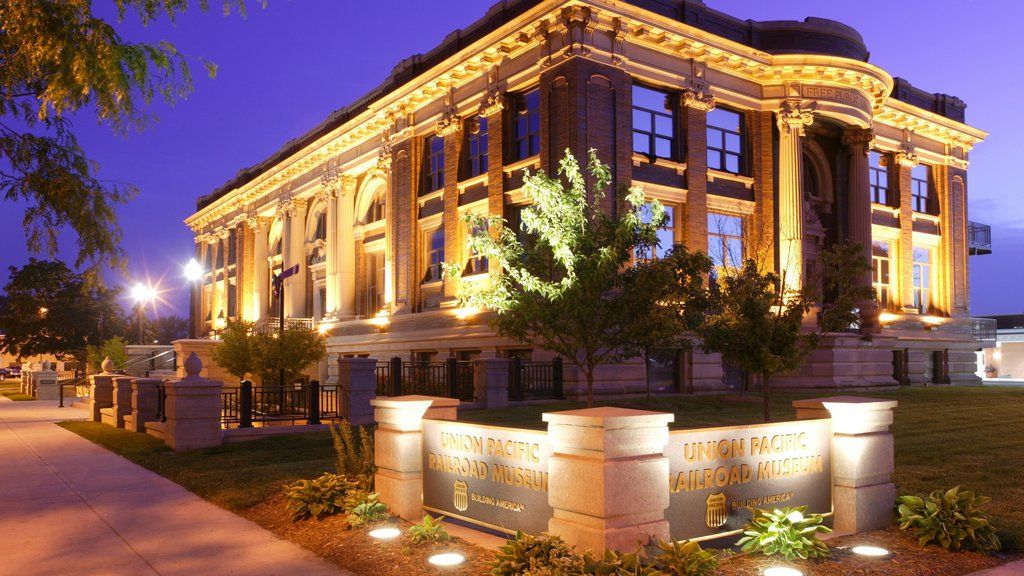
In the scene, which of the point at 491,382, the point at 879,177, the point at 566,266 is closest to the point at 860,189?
the point at 879,177

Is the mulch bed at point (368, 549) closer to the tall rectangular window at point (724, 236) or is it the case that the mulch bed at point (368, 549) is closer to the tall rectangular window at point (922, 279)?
the tall rectangular window at point (724, 236)

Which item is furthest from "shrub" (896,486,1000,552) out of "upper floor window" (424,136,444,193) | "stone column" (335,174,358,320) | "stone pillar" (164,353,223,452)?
"stone column" (335,174,358,320)

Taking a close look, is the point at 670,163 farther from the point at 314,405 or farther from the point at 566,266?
the point at 314,405

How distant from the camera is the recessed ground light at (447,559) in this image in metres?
7.77

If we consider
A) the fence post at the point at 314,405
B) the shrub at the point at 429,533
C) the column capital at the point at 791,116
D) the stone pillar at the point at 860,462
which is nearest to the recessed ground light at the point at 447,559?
the shrub at the point at 429,533

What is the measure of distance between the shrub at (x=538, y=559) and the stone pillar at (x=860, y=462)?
3.48m

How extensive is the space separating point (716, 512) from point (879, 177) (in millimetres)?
37007

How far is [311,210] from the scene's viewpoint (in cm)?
4881

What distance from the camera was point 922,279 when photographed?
42875 mm

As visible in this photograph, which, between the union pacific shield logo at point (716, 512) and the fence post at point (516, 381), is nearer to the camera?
the union pacific shield logo at point (716, 512)

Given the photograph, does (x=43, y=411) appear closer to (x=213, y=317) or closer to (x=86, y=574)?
(x=86, y=574)

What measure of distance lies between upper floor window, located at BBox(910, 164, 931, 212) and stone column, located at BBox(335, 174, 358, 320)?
1107 inches

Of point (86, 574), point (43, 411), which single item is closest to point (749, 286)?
point (86, 574)

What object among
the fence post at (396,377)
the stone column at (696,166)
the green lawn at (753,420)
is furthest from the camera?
the stone column at (696,166)
